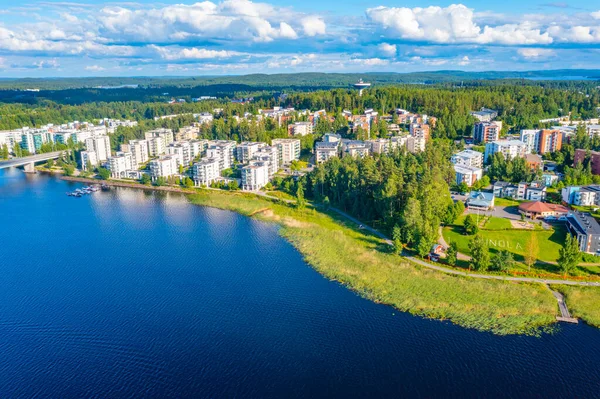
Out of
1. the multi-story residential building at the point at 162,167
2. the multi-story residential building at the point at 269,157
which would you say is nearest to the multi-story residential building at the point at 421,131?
the multi-story residential building at the point at 269,157

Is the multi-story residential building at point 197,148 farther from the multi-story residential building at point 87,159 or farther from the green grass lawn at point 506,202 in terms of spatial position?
the green grass lawn at point 506,202

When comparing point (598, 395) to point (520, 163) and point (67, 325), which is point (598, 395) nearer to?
point (67, 325)

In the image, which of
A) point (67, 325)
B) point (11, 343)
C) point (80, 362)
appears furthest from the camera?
point (67, 325)

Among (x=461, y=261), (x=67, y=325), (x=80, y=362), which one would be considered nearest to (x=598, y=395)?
(x=461, y=261)

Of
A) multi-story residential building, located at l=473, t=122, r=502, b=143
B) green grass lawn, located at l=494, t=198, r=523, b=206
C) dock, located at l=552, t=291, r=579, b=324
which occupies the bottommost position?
green grass lawn, located at l=494, t=198, r=523, b=206

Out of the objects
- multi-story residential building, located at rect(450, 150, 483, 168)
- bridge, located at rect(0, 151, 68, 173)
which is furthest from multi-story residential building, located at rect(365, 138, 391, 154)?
bridge, located at rect(0, 151, 68, 173)

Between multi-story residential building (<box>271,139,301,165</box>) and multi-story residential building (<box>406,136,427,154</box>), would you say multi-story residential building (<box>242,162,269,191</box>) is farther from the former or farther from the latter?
multi-story residential building (<box>406,136,427,154</box>)

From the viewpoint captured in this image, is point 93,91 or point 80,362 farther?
point 93,91
